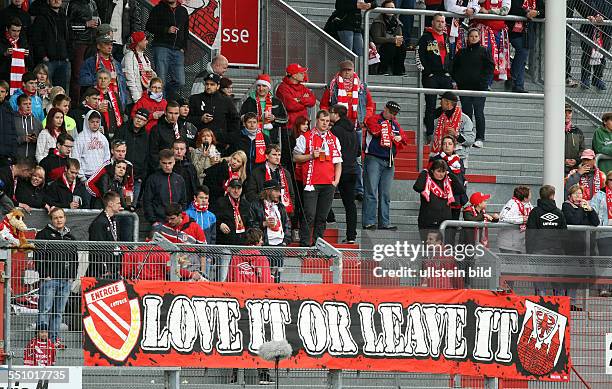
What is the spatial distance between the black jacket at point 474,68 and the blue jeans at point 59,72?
5.87 meters

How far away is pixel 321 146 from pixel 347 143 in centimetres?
53

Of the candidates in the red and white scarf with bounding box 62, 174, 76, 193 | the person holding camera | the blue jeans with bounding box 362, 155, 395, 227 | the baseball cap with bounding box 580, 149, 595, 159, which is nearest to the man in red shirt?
the blue jeans with bounding box 362, 155, 395, 227

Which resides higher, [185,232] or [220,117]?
[220,117]

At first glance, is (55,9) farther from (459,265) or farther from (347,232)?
(459,265)

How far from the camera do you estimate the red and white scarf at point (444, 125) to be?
76.1 feet

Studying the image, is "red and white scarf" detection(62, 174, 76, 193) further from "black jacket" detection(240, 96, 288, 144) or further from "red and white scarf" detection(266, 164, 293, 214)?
"black jacket" detection(240, 96, 288, 144)

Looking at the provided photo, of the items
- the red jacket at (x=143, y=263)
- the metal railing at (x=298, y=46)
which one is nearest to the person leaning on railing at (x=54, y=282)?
the red jacket at (x=143, y=263)

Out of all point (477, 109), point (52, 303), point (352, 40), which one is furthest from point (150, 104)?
point (52, 303)

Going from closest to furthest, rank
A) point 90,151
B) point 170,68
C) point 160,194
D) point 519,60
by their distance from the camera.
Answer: point 160,194
point 90,151
point 170,68
point 519,60

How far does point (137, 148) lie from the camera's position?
20703 mm

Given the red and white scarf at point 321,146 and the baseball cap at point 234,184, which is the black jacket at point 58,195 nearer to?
the baseball cap at point 234,184

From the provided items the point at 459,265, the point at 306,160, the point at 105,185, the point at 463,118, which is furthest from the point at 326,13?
the point at 459,265

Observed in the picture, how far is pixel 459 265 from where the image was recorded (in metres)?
17.2

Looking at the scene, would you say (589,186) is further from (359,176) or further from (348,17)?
(348,17)
